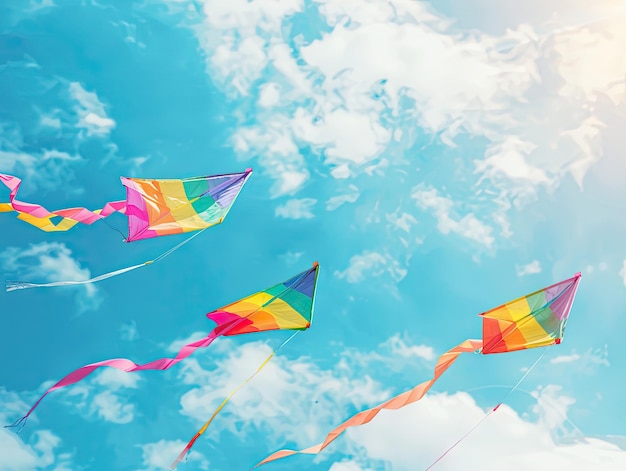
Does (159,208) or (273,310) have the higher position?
(159,208)

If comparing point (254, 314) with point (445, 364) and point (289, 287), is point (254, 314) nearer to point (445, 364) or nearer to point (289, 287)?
point (289, 287)

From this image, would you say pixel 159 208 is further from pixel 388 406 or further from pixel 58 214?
pixel 388 406

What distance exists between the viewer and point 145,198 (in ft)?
46.7

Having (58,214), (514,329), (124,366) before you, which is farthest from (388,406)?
(58,214)

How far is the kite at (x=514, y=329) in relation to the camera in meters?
13.0

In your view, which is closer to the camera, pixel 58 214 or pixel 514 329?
pixel 514 329

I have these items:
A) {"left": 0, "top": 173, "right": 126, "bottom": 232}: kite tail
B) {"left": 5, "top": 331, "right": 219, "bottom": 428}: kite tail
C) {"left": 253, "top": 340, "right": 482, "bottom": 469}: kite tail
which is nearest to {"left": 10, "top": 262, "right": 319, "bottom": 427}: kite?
{"left": 5, "top": 331, "right": 219, "bottom": 428}: kite tail

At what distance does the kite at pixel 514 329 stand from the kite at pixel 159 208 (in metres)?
5.93

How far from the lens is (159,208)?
14461mm

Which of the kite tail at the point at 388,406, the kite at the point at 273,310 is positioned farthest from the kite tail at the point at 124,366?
the kite tail at the point at 388,406

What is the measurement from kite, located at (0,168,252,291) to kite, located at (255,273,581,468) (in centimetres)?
593

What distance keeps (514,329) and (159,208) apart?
900cm

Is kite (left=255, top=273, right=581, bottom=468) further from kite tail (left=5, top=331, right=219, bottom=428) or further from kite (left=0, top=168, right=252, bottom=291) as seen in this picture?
kite (left=0, top=168, right=252, bottom=291)

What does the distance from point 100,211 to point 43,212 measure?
55.3 inches
